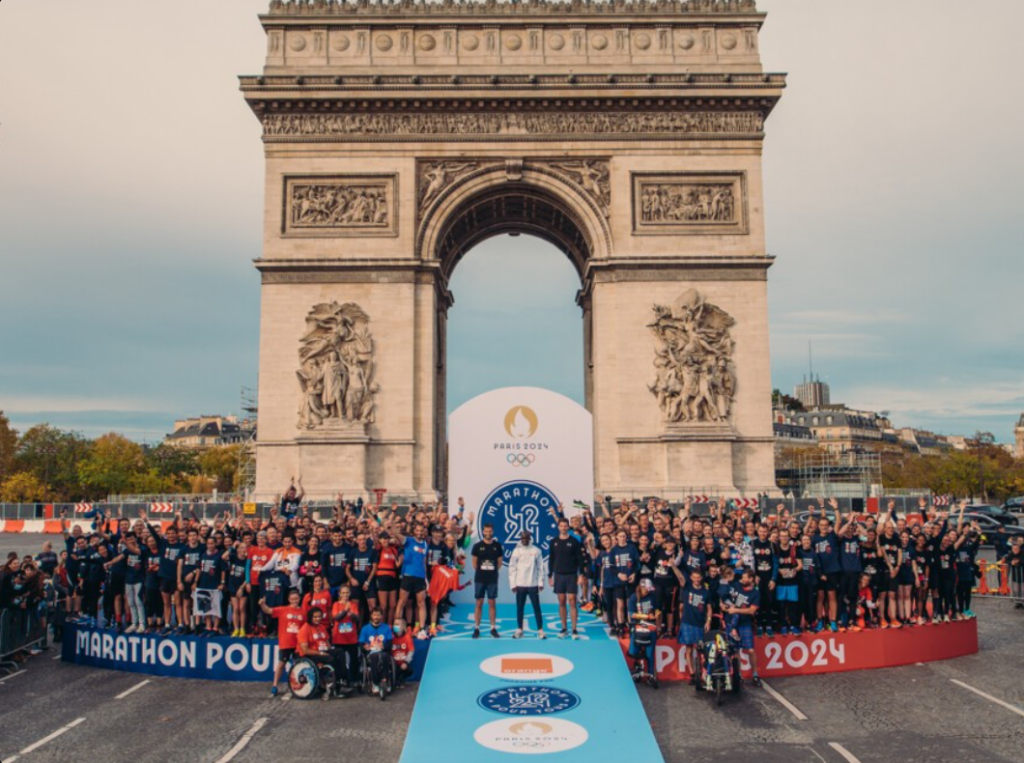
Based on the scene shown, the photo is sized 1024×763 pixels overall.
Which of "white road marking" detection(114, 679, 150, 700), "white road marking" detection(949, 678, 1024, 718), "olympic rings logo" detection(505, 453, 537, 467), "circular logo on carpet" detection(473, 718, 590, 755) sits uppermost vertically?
"olympic rings logo" detection(505, 453, 537, 467)

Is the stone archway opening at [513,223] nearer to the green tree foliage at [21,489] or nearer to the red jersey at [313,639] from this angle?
the red jersey at [313,639]

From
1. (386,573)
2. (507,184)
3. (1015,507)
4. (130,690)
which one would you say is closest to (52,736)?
(130,690)

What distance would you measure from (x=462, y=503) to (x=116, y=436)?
9007 centimetres

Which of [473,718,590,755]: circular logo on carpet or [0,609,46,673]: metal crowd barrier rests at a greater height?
[0,609,46,673]: metal crowd barrier

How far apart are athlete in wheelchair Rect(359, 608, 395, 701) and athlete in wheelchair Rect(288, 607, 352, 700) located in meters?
0.41

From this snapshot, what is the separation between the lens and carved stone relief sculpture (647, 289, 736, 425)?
28.1 metres

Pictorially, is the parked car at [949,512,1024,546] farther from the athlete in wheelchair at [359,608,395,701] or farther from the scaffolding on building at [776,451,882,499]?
the athlete in wheelchair at [359,608,395,701]

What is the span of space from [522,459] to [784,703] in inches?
222

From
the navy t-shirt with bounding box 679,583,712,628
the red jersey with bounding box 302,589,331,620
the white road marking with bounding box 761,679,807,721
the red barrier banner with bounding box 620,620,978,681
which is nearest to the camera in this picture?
the white road marking with bounding box 761,679,807,721

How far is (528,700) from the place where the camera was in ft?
34.2

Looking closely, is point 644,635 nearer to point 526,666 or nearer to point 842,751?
point 526,666

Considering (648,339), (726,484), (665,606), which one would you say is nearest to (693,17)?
(648,339)

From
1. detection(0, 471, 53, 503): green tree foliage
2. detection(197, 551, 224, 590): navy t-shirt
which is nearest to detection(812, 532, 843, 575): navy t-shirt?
detection(197, 551, 224, 590): navy t-shirt

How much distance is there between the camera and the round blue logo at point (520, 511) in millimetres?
14680
